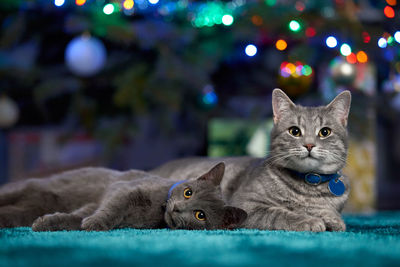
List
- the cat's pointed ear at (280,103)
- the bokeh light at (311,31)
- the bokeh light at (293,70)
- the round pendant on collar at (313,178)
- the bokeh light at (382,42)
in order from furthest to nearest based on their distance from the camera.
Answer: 1. the bokeh light at (311,31)
2. the bokeh light at (293,70)
3. the bokeh light at (382,42)
4. the cat's pointed ear at (280,103)
5. the round pendant on collar at (313,178)

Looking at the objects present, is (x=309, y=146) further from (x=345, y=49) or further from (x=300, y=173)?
(x=345, y=49)

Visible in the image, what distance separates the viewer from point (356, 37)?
278cm

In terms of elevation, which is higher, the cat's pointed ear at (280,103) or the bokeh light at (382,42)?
the bokeh light at (382,42)

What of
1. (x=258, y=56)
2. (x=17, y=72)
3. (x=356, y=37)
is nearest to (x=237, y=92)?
(x=258, y=56)

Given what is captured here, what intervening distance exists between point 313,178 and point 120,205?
685mm

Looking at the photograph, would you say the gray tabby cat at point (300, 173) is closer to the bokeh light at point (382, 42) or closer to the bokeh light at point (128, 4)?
the bokeh light at point (382, 42)

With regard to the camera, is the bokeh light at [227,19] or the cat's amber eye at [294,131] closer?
the cat's amber eye at [294,131]

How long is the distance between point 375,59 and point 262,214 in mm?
1795

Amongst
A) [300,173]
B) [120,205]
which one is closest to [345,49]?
[300,173]

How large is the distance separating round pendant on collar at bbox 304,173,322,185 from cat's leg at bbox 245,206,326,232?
132 mm

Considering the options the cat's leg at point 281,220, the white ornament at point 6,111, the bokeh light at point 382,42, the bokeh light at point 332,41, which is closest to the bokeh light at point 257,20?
the bokeh light at point 332,41

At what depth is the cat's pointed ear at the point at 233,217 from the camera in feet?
5.32

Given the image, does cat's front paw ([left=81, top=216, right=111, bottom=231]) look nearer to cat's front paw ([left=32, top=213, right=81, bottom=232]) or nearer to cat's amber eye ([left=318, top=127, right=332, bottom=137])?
cat's front paw ([left=32, top=213, right=81, bottom=232])

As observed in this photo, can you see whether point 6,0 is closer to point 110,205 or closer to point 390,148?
point 110,205
